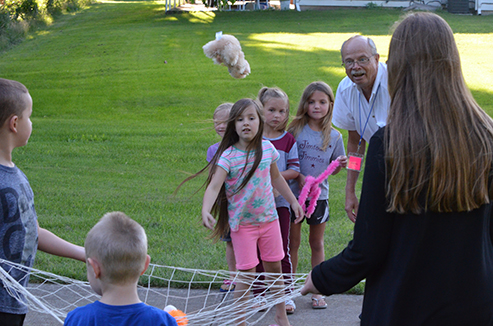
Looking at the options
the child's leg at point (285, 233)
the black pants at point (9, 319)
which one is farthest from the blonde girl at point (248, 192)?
the black pants at point (9, 319)

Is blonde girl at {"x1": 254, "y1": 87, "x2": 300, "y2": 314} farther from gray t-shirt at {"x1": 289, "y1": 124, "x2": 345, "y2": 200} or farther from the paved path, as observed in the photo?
the paved path

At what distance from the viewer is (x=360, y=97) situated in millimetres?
3379

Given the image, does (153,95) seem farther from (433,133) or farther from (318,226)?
(433,133)

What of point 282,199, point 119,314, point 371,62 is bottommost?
point 282,199

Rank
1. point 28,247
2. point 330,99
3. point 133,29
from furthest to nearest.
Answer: point 133,29 < point 330,99 < point 28,247

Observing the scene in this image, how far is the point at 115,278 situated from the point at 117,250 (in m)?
0.10

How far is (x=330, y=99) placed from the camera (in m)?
3.94

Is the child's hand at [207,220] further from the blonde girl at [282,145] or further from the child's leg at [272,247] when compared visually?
the blonde girl at [282,145]

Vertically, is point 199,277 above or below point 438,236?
below

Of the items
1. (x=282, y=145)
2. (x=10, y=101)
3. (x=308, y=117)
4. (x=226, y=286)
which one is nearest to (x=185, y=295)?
(x=226, y=286)

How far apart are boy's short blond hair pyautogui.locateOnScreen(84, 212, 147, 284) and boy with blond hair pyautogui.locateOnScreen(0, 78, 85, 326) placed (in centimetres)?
58

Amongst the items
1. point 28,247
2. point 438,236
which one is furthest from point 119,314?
point 438,236

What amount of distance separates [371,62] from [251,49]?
1550cm

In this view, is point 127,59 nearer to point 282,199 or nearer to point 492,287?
point 282,199
